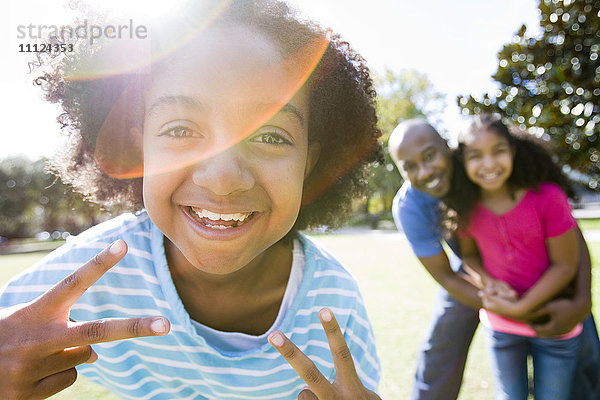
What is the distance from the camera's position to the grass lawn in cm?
343

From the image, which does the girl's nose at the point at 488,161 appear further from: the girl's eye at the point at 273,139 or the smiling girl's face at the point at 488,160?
the girl's eye at the point at 273,139

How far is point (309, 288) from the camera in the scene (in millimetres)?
1879

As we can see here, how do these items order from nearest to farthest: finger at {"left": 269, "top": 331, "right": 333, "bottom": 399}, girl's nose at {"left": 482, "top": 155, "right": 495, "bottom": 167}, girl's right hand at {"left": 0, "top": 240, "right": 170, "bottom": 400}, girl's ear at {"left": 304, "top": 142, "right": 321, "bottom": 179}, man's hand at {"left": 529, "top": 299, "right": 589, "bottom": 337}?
girl's right hand at {"left": 0, "top": 240, "right": 170, "bottom": 400} < finger at {"left": 269, "top": 331, "right": 333, "bottom": 399} < girl's ear at {"left": 304, "top": 142, "right": 321, "bottom": 179} < man's hand at {"left": 529, "top": 299, "right": 589, "bottom": 337} < girl's nose at {"left": 482, "top": 155, "right": 495, "bottom": 167}

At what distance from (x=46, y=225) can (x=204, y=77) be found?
50.7 metres

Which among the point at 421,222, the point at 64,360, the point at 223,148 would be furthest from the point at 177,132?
the point at 421,222

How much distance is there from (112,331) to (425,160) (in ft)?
8.31

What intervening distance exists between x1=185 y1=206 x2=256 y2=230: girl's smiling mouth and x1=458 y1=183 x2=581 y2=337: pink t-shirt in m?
1.95

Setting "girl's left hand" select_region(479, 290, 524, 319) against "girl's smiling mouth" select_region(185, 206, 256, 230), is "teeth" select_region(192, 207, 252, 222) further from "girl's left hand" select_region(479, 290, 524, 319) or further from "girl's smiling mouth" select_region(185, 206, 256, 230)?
"girl's left hand" select_region(479, 290, 524, 319)

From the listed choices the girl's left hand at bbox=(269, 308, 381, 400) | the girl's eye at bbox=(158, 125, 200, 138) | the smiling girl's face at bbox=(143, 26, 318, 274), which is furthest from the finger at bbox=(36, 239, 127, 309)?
the girl's left hand at bbox=(269, 308, 381, 400)

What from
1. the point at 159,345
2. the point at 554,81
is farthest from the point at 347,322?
the point at 554,81

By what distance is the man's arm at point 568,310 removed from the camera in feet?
8.08

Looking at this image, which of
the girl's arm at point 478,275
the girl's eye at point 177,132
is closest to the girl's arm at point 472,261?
the girl's arm at point 478,275

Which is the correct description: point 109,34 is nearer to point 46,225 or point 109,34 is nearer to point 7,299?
point 7,299

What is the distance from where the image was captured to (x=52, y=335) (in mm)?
1220
